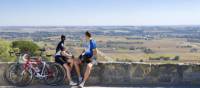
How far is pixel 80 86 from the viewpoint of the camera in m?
9.55

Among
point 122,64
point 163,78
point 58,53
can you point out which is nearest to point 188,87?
point 163,78

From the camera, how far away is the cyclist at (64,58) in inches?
378

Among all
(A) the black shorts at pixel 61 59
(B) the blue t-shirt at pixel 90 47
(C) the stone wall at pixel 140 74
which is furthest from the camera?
(C) the stone wall at pixel 140 74

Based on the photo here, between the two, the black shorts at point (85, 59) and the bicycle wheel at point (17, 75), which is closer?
the bicycle wheel at point (17, 75)

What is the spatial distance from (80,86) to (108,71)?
3.13 feet

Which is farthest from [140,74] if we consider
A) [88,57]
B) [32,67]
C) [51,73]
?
[32,67]

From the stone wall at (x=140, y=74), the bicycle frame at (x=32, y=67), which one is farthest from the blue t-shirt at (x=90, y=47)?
the bicycle frame at (x=32, y=67)

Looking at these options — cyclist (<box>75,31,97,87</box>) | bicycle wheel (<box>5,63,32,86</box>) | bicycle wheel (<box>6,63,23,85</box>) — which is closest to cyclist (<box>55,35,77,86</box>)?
cyclist (<box>75,31,97,87</box>)

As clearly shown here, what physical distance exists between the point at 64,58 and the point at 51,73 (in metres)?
0.47

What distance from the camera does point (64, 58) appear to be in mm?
9711

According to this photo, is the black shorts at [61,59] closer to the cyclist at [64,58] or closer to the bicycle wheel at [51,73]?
the cyclist at [64,58]

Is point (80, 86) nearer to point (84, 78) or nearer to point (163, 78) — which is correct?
point (84, 78)

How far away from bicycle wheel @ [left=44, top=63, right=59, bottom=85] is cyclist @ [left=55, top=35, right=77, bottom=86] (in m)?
0.19

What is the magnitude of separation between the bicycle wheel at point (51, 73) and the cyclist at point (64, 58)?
19 centimetres
